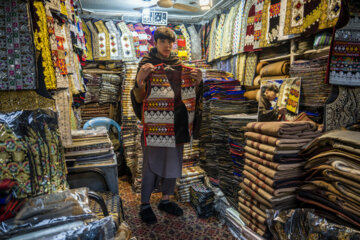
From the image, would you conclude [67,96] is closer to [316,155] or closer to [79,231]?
Result: [79,231]

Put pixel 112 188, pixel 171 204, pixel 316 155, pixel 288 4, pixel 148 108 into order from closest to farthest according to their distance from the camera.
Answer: pixel 316 155 < pixel 112 188 < pixel 148 108 < pixel 288 4 < pixel 171 204

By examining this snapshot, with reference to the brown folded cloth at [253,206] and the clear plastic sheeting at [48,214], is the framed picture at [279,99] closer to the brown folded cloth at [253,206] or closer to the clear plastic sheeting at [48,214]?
the brown folded cloth at [253,206]

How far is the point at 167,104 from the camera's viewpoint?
2.28 metres

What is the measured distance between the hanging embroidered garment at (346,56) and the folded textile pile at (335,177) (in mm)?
452

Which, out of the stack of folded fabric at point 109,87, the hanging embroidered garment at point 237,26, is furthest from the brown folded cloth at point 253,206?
the stack of folded fabric at point 109,87

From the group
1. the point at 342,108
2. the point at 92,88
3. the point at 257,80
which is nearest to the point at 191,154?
the point at 257,80

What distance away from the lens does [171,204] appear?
110 inches

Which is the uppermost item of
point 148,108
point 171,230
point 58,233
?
point 148,108

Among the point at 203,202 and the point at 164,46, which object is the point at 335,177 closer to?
the point at 203,202

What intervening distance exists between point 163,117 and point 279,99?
128cm

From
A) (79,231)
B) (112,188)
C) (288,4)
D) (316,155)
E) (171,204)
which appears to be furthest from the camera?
(171,204)

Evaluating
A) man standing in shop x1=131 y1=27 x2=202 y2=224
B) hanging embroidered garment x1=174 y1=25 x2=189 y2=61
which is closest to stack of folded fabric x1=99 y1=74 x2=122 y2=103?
hanging embroidered garment x1=174 y1=25 x2=189 y2=61

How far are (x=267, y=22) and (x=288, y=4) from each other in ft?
1.14

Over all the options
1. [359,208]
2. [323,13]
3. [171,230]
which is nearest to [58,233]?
[359,208]
